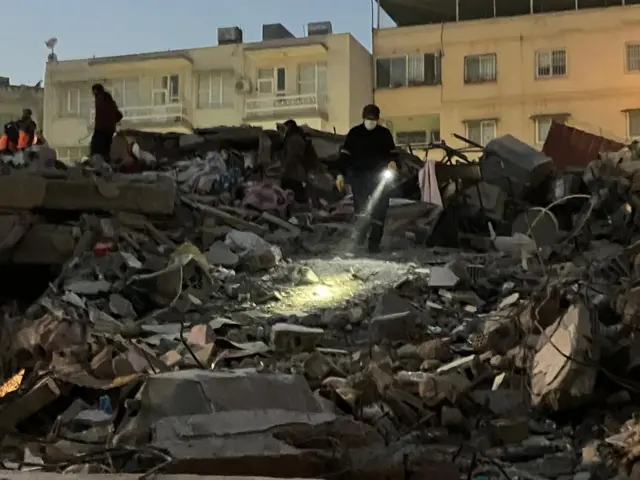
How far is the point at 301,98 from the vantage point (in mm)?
24891

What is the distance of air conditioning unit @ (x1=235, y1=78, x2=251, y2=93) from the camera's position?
84.3 ft

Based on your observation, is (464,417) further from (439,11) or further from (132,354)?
(439,11)

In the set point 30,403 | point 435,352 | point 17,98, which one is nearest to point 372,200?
point 435,352

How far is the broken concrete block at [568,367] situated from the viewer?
4414 mm

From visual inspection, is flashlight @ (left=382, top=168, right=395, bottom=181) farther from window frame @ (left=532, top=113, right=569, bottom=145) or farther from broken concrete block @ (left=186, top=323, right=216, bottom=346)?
window frame @ (left=532, top=113, right=569, bottom=145)

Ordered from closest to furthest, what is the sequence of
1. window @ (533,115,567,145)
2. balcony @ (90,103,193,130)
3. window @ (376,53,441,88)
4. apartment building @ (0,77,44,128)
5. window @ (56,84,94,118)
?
window @ (533,115,567,145) → window @ (376,53,441,88) → balcony @ (90,103,193,130) → window @ (56,84,94,118) → apartment building @ (0,77,44,128)

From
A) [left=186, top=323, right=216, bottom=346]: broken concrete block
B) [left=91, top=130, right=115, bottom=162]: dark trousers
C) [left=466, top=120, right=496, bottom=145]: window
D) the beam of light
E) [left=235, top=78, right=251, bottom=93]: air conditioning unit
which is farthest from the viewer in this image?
[left=235, top=78, right=251, bottom=93]: air conditioning unit

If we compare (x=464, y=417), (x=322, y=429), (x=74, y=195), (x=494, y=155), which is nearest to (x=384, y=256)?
(x=494, y=155)

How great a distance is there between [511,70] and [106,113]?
15.0m

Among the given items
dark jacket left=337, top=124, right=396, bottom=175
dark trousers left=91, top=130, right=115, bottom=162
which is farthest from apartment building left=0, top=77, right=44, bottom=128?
dark jacket left=337, top=124, right=396, bottom=175

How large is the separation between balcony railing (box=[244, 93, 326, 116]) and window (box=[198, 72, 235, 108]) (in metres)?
0.89

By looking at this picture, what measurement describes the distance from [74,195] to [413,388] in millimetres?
5300

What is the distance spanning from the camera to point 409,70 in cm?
2441

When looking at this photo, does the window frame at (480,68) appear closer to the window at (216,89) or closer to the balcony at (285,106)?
the balcony at (285,106)
